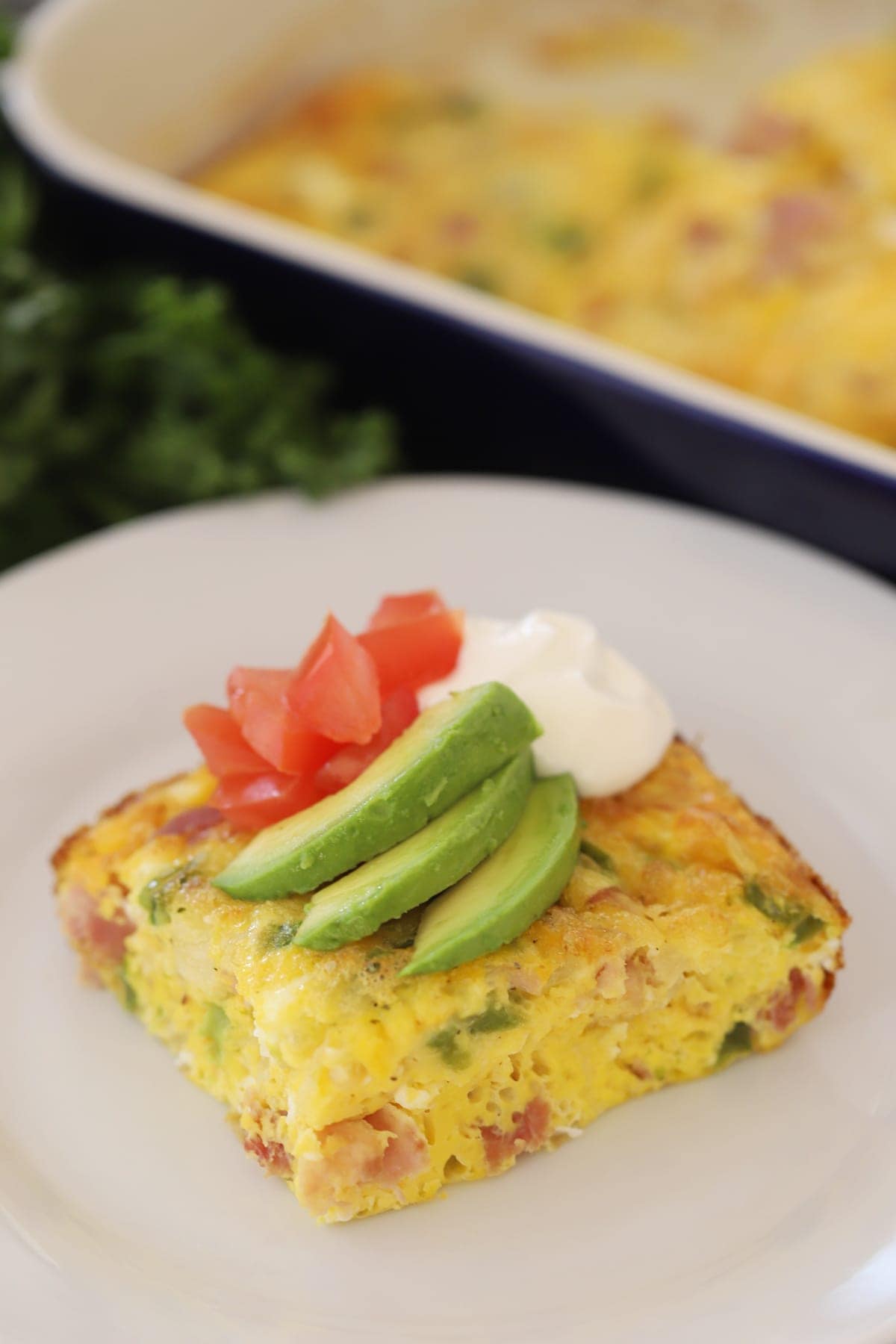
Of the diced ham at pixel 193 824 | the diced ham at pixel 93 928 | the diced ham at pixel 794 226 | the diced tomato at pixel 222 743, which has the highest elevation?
the diced ham at pixel 794 226

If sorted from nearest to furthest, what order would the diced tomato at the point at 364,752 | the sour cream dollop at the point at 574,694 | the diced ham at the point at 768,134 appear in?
→ the diced tomato at the point at 364,752, the sour cream dollop at the point at 574,694, the diced ham at the point at 768,134

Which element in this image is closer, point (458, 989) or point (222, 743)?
point (458, 989)

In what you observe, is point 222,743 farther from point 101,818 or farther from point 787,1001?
point 787,1001

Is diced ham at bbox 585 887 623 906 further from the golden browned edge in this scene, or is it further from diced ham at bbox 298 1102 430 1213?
the golden browned edge

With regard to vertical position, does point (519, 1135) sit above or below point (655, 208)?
below

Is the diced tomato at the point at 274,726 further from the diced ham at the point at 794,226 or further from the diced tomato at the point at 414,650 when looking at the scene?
the diced ham at the point at 794,226

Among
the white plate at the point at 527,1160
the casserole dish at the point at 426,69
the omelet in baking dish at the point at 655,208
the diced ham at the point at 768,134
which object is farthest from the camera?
the diced ham at the point at 768,134

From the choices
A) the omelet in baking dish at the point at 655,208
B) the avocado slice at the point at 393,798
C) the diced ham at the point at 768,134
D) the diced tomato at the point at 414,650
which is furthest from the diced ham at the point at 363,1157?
the diced ham at the point at 768,134

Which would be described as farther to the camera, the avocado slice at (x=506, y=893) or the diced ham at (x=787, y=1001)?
the diced ham at (x=787, y=1001)

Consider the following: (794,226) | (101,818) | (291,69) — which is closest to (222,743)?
(101,818)
